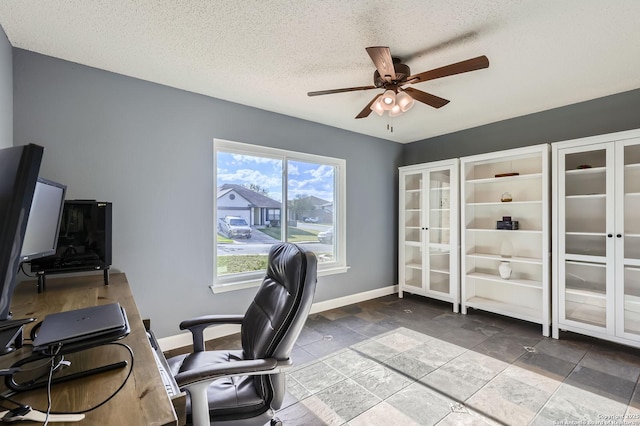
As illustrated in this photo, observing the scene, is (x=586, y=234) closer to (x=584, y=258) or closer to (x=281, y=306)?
(x=584, y=258)

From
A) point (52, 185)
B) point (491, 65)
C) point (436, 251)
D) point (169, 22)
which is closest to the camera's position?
point (52, 185)

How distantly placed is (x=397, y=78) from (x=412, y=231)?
2.76m

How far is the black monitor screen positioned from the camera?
125cm

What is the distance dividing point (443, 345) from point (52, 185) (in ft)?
10.5

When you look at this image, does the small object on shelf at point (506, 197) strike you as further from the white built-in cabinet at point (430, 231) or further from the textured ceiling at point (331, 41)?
the textured ceiling at point (331, 41)

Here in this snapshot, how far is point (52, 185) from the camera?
1.43 meters

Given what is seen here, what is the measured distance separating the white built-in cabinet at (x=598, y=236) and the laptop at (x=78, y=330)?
12.3ft

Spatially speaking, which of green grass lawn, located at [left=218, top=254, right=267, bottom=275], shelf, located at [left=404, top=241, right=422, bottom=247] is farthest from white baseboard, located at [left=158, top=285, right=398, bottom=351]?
shelf, located at [left=404, top=241, right=422, bottom=247]

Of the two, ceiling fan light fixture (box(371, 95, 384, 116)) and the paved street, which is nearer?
ceiling fan light fixture (box(371, 95, 384, 116))

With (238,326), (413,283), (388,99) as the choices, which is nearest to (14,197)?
(388,99)

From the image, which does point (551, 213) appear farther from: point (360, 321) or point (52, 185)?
point (52, 185)

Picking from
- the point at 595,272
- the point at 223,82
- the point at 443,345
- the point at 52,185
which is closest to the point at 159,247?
the point at 52,185

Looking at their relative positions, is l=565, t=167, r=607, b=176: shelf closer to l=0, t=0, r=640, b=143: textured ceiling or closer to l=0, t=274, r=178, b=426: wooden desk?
l=0, t=0, r=640, b=143: textured ceiling

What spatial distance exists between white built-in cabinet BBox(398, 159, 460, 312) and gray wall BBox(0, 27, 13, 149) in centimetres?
415
